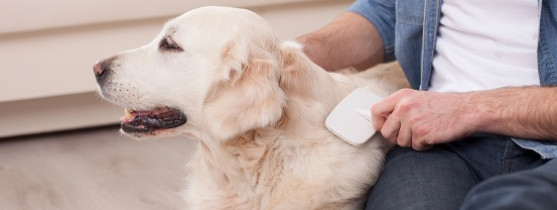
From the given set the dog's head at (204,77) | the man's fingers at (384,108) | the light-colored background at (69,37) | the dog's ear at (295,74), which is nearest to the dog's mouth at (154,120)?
the dog's head at (204,77)

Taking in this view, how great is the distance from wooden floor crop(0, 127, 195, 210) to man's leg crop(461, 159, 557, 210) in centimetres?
103

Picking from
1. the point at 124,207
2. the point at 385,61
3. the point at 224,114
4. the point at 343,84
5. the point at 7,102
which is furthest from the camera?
the point at 7,102

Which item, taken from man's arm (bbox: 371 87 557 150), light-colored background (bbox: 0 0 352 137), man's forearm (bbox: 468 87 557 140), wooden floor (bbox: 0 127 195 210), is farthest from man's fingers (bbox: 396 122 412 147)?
light-colored background (bbox: 0 0 352 137)

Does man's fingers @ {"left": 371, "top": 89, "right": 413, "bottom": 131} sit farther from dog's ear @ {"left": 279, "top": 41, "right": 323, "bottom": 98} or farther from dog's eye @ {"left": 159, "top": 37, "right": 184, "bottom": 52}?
dog's eye @ {"left": 159, "top": 37, "right": 184, "bottom": 52}

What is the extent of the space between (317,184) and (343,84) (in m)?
0.21

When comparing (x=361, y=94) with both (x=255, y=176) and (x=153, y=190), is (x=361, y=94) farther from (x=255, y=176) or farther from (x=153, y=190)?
(x=153, y=190)

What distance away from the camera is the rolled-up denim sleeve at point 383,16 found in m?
1.41

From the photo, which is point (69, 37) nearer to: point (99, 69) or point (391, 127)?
point (99, 69)

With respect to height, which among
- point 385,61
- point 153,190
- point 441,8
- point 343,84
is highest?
point 441,8

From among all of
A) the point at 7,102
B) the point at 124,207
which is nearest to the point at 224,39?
the point at 124,207

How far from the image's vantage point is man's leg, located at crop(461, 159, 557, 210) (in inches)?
26.3

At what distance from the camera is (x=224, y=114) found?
103cm

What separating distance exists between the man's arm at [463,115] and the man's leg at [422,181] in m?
0.03

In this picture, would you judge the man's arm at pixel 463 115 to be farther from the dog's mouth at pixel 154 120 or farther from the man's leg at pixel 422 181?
the dog's mouth at pixel 154 120
